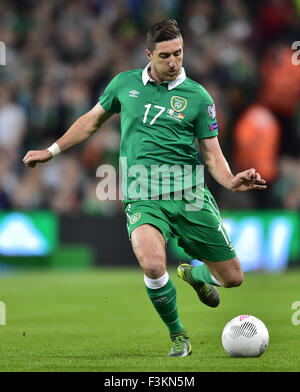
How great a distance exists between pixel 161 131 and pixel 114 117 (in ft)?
29.7

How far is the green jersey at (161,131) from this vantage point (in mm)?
7398

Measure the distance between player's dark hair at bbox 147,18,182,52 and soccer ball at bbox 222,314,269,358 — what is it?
2.28 m

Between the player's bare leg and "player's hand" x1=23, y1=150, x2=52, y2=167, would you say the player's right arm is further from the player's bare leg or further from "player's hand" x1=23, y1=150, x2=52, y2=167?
the player's bare leg

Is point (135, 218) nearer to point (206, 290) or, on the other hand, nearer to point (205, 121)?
point (205, 121)

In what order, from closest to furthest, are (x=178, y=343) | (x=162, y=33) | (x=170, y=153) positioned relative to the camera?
(x=178, y=343), (x=162, y=33), (x=170, y=153)

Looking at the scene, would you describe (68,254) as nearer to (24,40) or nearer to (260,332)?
(24,40)

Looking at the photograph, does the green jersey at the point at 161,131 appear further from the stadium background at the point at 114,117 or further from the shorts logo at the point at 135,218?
the stadium background at the point at 114,117

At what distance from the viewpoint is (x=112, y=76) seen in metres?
16.6

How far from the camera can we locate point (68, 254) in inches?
615

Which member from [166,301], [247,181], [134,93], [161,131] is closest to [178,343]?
[166,301]

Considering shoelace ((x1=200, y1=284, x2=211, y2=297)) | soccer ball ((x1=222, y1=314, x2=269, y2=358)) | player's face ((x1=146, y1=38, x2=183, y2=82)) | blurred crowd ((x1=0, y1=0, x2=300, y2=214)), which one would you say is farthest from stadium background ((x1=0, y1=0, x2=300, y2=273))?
soccer ball ((x1=222, y1=314, x2=269, y2=358))

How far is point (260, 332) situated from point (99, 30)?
446 inches

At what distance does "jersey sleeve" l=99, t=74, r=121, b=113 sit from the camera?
766 centimetres
